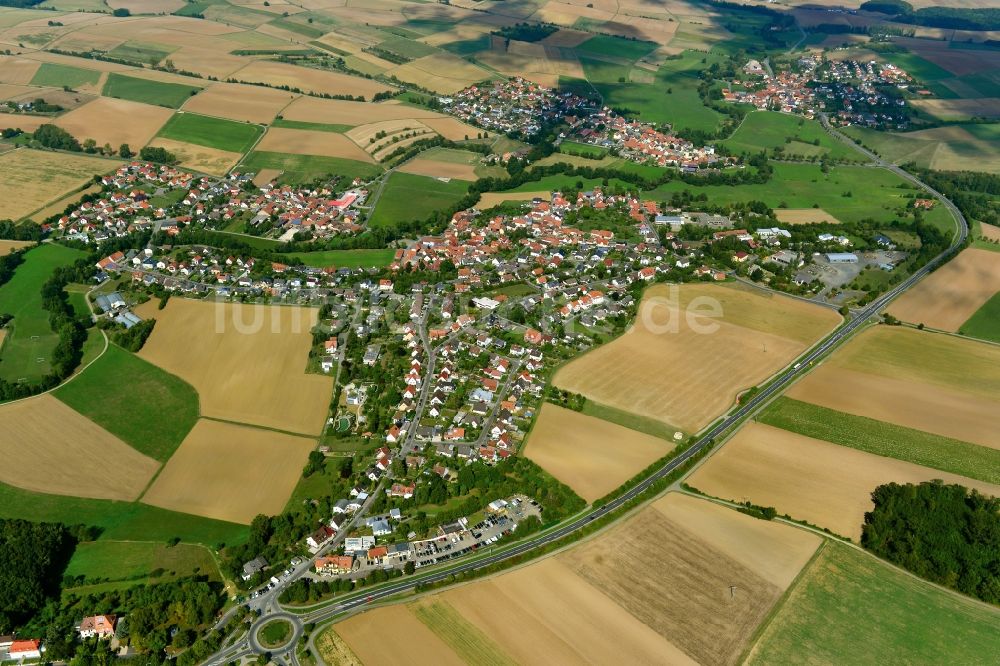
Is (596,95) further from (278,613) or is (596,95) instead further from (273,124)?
(278,613)

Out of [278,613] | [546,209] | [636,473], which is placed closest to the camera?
[278,613]

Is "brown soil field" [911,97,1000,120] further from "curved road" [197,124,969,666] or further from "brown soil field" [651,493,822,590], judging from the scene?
"brown soil field" [651,493,822,590]

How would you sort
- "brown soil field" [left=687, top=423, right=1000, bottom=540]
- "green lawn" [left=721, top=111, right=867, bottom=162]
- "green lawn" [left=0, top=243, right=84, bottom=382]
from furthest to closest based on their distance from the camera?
"green lawn" [left=721, top=111, right=867, bottom=162] → "green lawn" [left=0, top=243, right=84, bottom=382] → "brown soil field" [left=687, top=423, right=1000, bottom=540]

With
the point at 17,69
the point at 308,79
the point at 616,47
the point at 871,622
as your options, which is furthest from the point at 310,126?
the point at 871,622

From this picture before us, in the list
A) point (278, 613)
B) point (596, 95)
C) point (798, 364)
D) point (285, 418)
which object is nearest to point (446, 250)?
point (285, 418)

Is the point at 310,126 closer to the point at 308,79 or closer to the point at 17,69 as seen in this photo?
the point at 308,79

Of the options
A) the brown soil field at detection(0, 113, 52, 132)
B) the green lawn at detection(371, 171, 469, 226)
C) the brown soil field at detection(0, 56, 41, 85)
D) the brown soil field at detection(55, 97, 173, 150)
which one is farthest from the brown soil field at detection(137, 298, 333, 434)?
the brown soil field at detection(0, 56, 41, 85)
